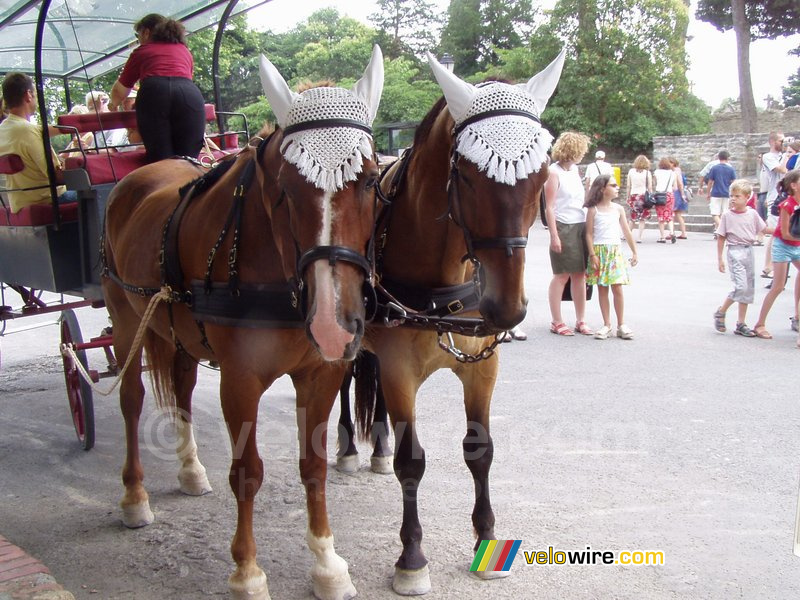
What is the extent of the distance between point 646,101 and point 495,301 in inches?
958

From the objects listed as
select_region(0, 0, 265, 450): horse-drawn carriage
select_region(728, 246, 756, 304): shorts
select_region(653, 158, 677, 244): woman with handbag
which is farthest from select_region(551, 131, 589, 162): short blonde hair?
select_region(653, 158, 677, 244): woman with handbag

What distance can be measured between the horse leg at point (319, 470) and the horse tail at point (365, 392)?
0.90 meters

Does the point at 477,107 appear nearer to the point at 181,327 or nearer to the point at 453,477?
the point at 181,327

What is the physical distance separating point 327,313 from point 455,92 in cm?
94

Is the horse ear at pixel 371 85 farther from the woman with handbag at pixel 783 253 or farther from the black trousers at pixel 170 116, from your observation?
the woman with handbag at pixel 783 253

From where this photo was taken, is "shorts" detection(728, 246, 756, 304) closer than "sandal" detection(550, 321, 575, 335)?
Yes

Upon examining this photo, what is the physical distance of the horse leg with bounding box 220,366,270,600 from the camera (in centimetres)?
292

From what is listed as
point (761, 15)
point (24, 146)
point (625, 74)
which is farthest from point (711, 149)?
point (24, 146)

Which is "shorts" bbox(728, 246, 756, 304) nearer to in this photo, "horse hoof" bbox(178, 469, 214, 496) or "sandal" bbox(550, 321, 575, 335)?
"sandal" bbox(550, 321, 575, 335)

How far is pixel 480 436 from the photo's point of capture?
11.1 ft

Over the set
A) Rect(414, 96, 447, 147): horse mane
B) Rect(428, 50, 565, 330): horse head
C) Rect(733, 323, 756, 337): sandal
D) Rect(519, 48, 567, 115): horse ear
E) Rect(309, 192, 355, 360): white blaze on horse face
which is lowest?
Rect(733, 323, 756, 337): sandal

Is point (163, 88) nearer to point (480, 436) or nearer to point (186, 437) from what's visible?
point (186, 437)

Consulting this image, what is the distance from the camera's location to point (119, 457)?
4965 mm

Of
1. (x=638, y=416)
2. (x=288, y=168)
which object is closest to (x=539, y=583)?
(x=288, y=168)
